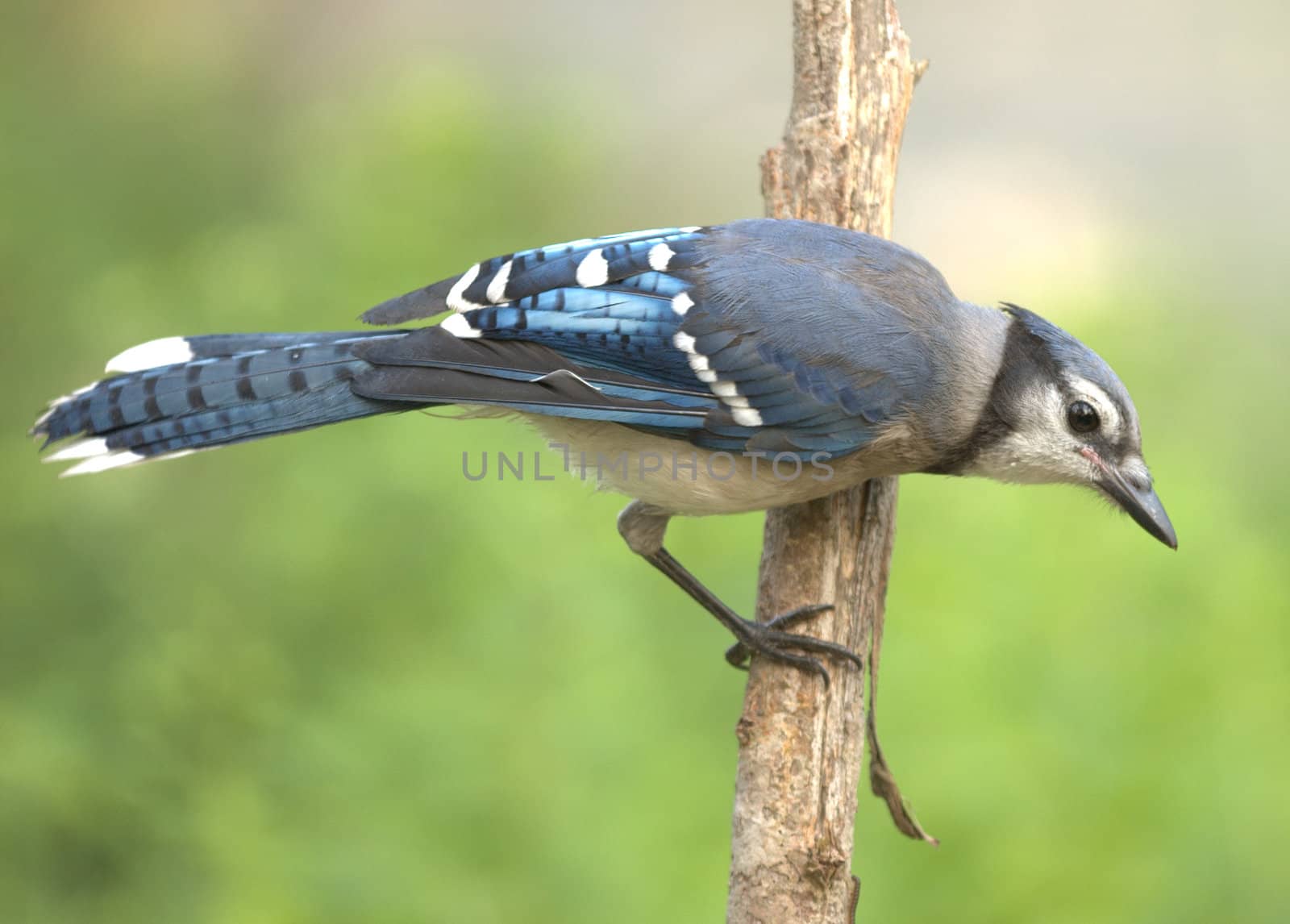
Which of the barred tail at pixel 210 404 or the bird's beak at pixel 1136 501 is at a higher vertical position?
the barred tail at pixel 210 404

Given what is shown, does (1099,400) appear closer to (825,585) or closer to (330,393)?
(825,585)

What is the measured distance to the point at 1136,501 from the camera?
9.20 feet

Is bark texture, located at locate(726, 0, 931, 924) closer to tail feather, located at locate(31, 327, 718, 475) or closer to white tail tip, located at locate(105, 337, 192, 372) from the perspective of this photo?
tail feather, located at locate(31, 327, 718, 475)

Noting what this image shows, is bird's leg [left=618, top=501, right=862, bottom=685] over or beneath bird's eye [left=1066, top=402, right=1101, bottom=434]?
beneath

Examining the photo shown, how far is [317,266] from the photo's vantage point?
5.08 meters

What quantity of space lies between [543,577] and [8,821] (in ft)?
5.56

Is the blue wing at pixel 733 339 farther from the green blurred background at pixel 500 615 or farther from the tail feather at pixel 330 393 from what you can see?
the green blurred background at pixel 500 615

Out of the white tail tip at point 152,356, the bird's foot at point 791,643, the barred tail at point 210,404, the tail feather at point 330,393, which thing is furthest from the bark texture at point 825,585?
the white tail tip at point 152,356

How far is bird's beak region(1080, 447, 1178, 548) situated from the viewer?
2.80 metres

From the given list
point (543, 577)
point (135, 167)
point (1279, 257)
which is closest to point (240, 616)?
point (543, 577)

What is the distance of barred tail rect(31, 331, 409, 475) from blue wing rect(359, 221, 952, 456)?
106mm

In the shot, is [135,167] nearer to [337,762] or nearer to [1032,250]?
[337,762]

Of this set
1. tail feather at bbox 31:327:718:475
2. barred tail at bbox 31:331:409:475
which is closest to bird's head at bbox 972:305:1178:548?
tail feather at bbox 31:327:718:475

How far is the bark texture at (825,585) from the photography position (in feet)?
8.62
